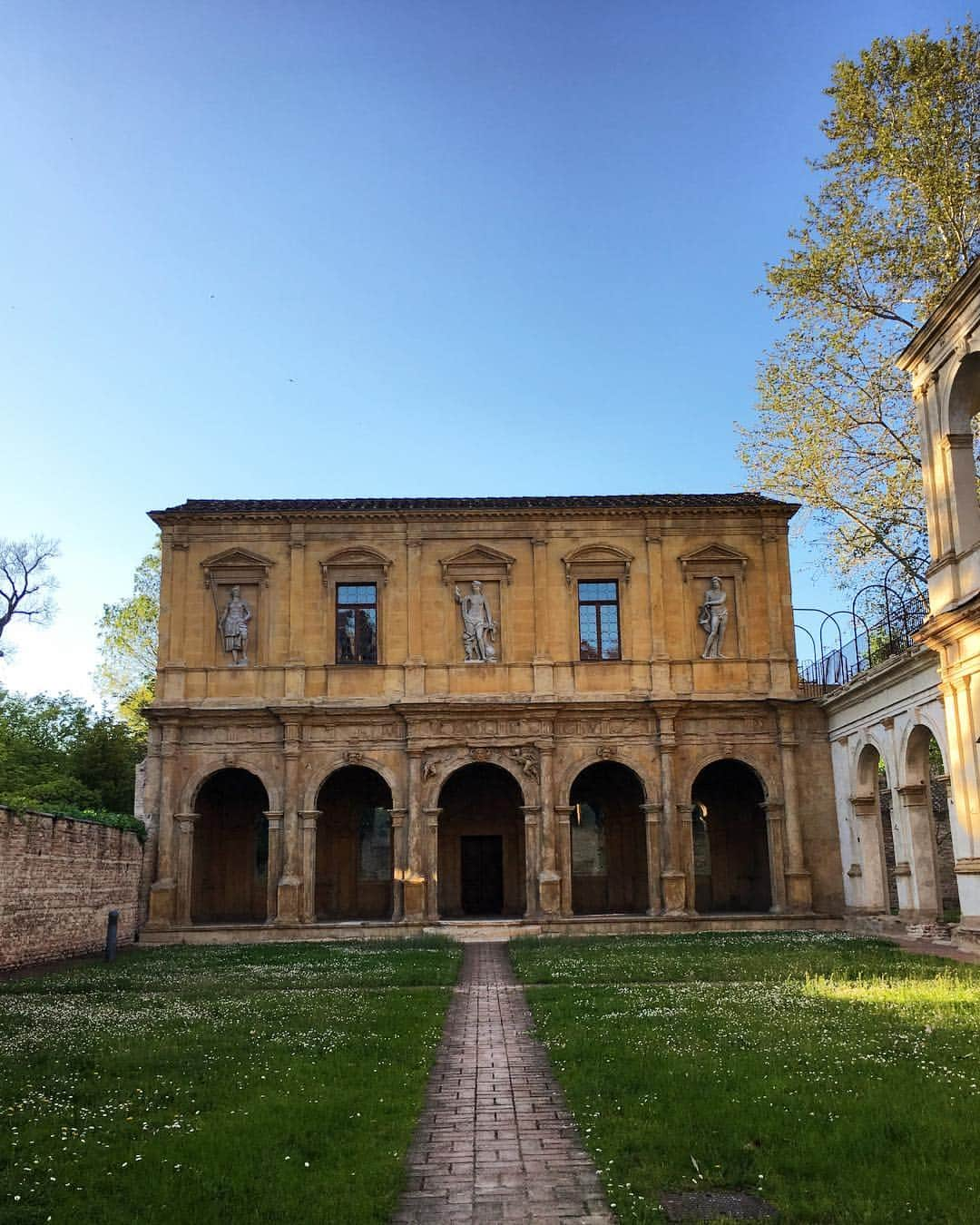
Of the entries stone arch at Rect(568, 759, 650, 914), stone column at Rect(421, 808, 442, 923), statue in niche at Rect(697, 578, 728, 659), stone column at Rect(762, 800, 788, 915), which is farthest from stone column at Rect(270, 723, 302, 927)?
stone column at Rect(762, 800, 788, 915)

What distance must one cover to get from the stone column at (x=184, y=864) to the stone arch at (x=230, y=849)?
219cm

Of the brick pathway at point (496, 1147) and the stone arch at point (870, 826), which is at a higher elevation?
the stone arch at point (870, 826)

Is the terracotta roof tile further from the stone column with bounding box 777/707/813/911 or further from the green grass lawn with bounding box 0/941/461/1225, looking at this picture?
the green grass lawn with bounding box 0/941/461/1225

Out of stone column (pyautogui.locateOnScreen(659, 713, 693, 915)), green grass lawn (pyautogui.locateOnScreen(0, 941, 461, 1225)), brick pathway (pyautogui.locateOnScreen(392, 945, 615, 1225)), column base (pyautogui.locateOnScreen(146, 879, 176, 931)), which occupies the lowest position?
brick pathway (pyautogui.locateOnScreen(392, 945, 615, 1225))

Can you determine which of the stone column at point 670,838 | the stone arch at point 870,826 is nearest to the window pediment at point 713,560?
the stone column at point 670,838

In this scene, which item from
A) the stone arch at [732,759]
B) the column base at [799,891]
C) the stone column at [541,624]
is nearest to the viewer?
the column base at [799,891]

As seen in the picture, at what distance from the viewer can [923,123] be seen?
87.8 ft

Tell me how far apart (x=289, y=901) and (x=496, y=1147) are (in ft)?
76.6

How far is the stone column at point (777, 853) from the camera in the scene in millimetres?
30844

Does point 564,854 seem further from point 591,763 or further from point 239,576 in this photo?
point 239,576

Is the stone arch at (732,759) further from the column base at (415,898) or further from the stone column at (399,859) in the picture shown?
the stone column at (399,859)

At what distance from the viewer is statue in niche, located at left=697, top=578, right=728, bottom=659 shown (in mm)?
32281

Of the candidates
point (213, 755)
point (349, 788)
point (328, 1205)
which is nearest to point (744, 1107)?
point (328, 1205)

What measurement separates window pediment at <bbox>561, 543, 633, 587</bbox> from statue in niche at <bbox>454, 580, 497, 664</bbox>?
2560mm
